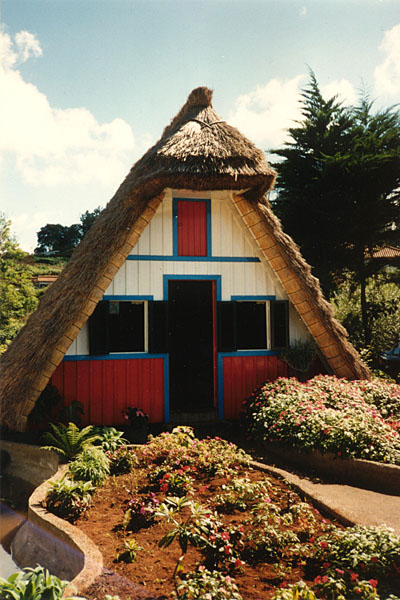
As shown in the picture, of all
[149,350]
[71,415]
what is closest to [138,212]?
[149,350]

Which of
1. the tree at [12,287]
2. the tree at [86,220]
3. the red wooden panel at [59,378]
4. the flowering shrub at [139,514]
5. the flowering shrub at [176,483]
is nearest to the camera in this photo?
the flowering shrub at [139,514]

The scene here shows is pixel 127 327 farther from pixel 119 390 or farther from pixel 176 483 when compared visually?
pixel 176 483

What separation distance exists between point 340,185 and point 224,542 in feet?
35.6

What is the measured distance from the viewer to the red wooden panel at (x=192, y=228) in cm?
830

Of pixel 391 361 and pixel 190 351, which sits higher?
pixel 190 351

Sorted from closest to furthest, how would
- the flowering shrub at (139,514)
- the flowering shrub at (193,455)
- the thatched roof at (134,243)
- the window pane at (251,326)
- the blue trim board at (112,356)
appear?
the flowering shrub at (139,514), the flowering shrub at (193,455), the thatched roof at (134,243), the blue trim board at (112,356), the window pane at (251,326)

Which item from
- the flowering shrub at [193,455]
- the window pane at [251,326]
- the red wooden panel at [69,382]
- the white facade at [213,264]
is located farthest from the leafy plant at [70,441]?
the window pane at [251,326]

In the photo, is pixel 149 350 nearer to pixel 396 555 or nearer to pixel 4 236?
pixel 396 555

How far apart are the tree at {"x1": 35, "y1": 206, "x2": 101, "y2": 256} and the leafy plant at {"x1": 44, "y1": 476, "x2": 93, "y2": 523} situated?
41895 mm

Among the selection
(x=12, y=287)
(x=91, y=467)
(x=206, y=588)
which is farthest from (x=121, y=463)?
(x=12, y=287)

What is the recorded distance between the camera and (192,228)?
27.4ft

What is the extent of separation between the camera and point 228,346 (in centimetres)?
843

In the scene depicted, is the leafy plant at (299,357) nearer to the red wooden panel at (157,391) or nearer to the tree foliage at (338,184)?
the red wooden panel at (157,391)

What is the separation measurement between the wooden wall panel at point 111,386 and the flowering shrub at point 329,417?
170 centimetres
